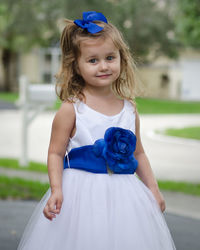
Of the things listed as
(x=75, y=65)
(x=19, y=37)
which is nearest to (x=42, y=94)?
(x=75, y=65)

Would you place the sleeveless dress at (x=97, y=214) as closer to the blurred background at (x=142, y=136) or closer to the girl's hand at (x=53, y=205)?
the girl's hand at (x=53, y=205)

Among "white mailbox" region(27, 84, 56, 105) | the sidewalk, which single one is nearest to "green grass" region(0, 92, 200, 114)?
the sidewalk

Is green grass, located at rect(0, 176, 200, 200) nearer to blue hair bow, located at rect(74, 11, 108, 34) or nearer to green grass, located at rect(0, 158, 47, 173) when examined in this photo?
green grass, located at rect(0, 158, 47, 173)

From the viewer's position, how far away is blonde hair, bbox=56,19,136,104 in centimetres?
242

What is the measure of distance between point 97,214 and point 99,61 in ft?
2.46

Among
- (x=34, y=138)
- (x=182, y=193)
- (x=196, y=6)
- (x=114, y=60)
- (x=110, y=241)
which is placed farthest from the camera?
(x=34, y=138)

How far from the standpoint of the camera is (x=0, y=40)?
33.5 m

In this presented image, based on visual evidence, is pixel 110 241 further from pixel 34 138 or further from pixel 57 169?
pixel 34 138

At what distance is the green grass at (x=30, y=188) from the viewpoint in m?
5.55

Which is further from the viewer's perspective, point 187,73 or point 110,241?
point 187,73

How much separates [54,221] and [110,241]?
292 millimetres

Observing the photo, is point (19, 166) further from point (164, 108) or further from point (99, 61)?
point (164, 108)

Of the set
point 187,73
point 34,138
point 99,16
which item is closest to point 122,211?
point 99,16

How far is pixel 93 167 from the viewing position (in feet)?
7.90
